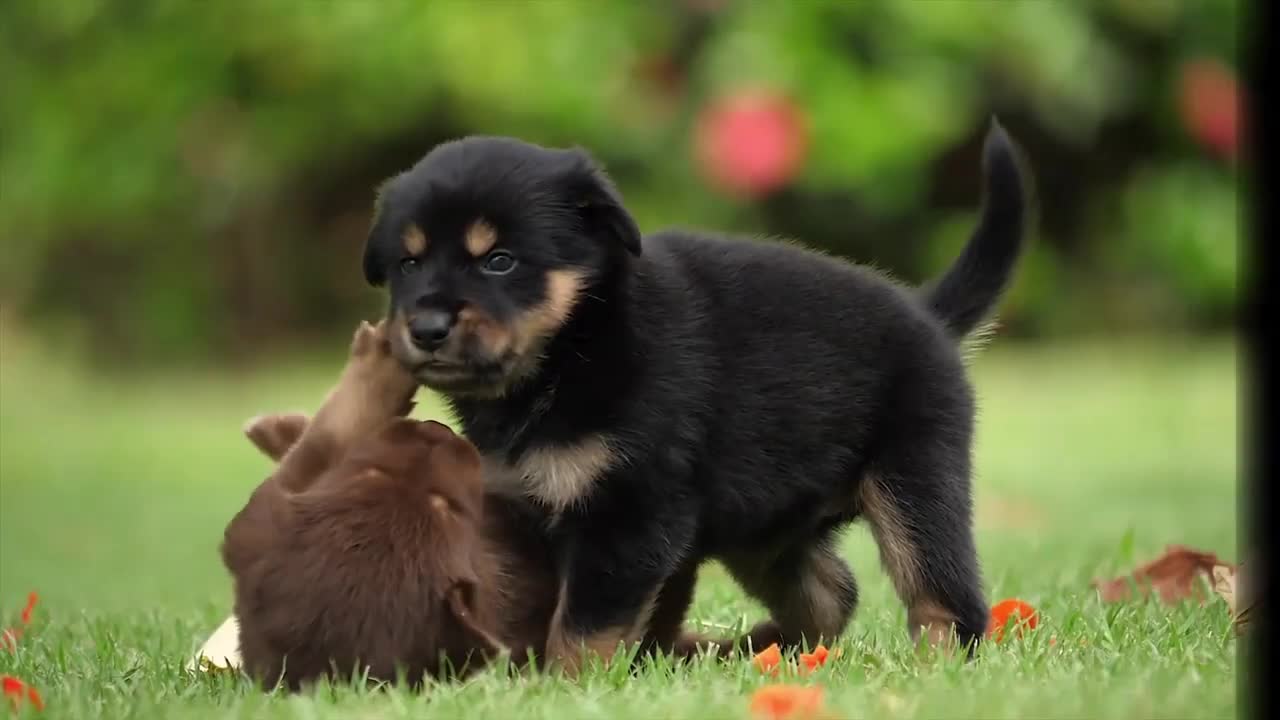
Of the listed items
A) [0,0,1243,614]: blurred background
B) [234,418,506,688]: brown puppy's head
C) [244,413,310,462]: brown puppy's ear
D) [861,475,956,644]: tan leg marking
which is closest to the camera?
[234,418,506,688]: brown puppy's head

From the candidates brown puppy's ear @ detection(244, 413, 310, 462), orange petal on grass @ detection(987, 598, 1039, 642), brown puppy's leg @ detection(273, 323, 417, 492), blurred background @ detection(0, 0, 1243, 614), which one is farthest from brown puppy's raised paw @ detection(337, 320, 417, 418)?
blurred background @ detection(0, 0, 1243, 614)

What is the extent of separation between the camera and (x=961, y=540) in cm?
382

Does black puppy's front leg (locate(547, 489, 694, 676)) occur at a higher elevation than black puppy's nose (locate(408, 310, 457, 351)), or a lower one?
lower

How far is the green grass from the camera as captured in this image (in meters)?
3.04

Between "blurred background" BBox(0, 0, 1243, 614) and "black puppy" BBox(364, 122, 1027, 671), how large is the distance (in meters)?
6.59

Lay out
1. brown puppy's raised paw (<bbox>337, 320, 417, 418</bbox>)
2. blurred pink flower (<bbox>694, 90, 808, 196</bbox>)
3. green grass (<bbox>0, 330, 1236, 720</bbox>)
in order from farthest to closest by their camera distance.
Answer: blurred pink flower (<bbox>694, 90, 808, 196</bbox>) → brown puppy's raised paw (<bbox>337, 320, 417, 418</bbox>) → green grass (<bbox>0, 330, 1236, 720</bbox>)

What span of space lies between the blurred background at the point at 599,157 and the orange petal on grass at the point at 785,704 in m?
7.69

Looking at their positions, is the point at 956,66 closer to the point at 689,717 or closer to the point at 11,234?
the point at 11,234

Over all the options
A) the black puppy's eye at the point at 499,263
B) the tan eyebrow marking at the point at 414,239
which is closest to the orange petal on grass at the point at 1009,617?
the black puppy's eye at the point at 499,263

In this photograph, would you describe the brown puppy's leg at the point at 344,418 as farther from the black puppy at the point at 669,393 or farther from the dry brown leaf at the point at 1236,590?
the dry brown leaf at the point at 1236,590

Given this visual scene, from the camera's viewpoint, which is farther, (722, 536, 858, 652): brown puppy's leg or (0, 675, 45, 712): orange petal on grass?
(722, 536, 858, 652): brown puppy's leg

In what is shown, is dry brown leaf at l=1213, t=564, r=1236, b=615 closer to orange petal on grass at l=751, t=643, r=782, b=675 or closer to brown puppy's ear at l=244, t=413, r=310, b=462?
orange petal on grass at l=751, t=643, r=782, b=675

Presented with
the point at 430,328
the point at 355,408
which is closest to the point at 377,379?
the point at 355,408

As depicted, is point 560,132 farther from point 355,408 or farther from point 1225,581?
point 355,408
